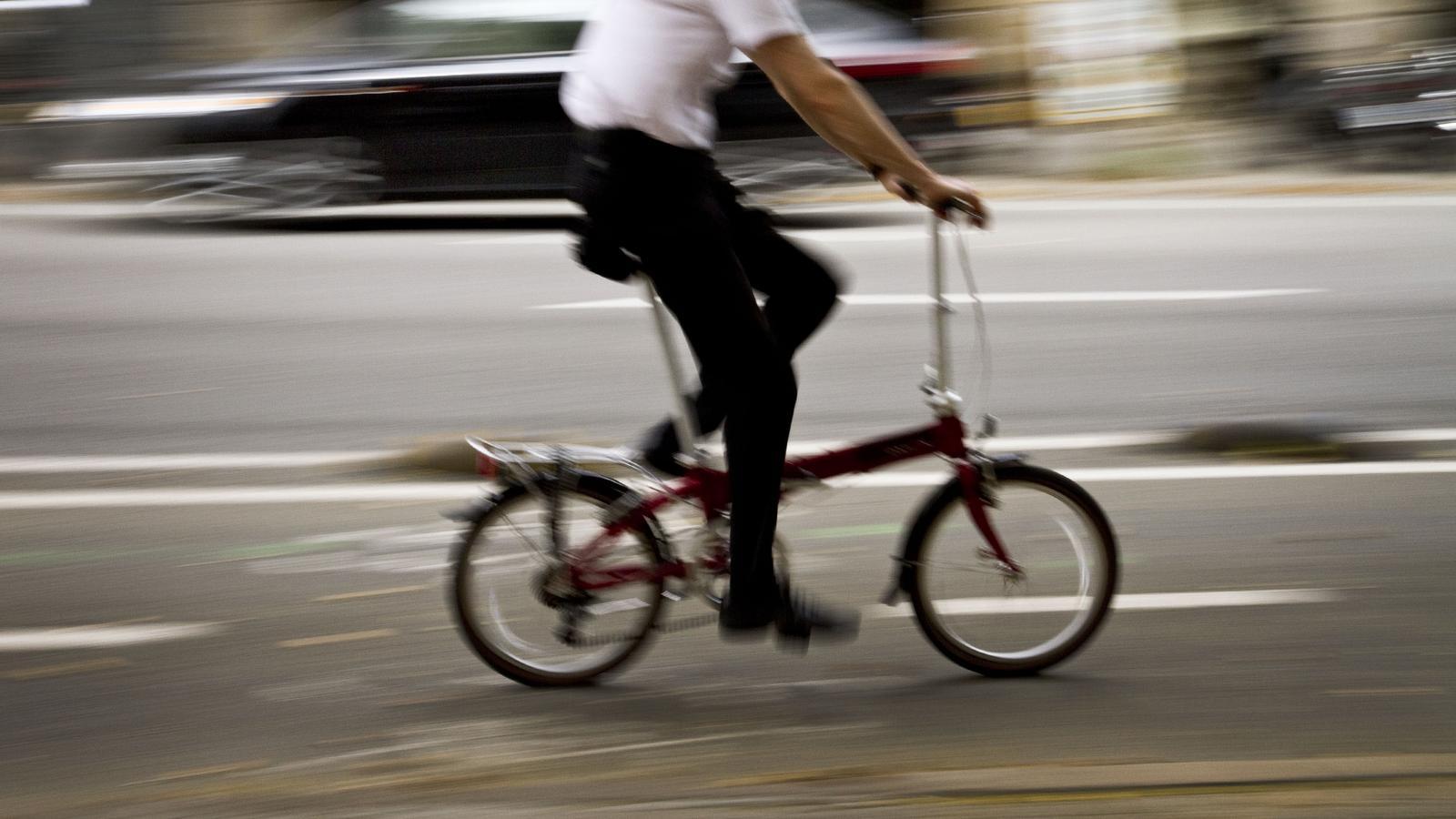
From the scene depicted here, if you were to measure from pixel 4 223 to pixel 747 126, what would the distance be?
4673 millimetres

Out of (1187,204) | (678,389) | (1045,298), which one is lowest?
(1187,204)

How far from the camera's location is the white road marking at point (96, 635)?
458cm

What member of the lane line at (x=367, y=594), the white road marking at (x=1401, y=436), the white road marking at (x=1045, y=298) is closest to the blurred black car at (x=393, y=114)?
the white road marking at (x=1045, y=298)

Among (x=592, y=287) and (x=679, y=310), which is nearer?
(x=679, y=310)

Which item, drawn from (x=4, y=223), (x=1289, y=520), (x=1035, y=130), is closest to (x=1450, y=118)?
(x=1035, y=130)

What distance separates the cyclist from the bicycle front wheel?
0.31m

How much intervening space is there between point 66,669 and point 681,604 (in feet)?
5.04

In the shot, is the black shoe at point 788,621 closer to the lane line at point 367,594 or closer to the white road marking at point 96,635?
the lane line at point 367,594

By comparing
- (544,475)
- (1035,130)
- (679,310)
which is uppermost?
(679,310)

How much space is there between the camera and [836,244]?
10094mm

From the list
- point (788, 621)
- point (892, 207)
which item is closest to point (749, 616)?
point (788, 621)

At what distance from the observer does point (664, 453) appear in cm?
420

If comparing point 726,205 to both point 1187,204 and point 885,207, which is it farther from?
point 1187,204

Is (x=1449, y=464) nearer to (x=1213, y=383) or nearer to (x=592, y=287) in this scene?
(x=1213, y=383)
